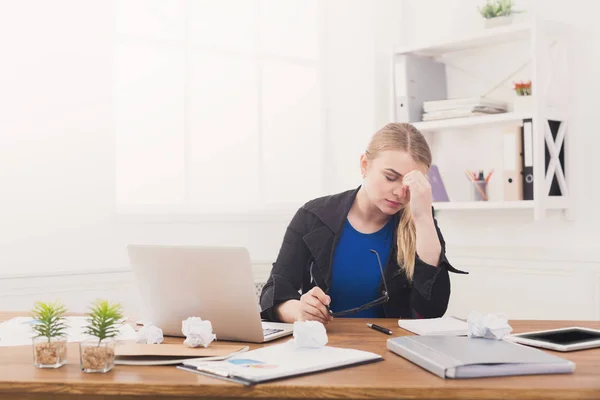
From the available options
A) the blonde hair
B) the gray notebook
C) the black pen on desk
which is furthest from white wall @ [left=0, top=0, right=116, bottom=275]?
the gray notebook

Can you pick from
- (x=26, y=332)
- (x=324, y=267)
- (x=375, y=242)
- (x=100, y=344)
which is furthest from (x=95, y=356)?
(x=375, y=242)

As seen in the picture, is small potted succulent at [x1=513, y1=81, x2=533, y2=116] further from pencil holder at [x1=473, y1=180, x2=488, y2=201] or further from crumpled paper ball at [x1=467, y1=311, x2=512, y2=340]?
crumpled paper ball at [x1=467, y1=311, x2=512, y2=340]

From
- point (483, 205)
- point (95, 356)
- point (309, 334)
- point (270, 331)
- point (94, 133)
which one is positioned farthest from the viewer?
point (483, 205)

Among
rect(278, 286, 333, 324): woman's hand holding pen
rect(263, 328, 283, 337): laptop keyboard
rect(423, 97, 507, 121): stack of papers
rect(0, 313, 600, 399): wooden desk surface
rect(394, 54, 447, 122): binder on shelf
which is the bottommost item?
rect(0, 313, 600, 399): wooden desk surface

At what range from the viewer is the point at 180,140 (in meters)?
3.57

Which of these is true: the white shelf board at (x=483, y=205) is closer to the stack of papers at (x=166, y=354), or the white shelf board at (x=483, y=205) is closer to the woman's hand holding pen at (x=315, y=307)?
the woman's hand holding pen at (x=315, y=307)

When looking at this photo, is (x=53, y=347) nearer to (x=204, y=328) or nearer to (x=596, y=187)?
(x=204, y=328)

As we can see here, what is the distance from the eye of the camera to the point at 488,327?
1589mm

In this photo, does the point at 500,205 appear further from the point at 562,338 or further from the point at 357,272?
the point at 562,338

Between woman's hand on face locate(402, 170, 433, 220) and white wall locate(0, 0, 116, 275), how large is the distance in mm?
1587

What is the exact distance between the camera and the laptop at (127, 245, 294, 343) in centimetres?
164

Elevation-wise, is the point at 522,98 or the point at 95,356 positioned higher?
the point at 522,98

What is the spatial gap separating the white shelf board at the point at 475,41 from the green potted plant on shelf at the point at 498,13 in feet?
0.20

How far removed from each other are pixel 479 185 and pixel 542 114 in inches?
19.3
